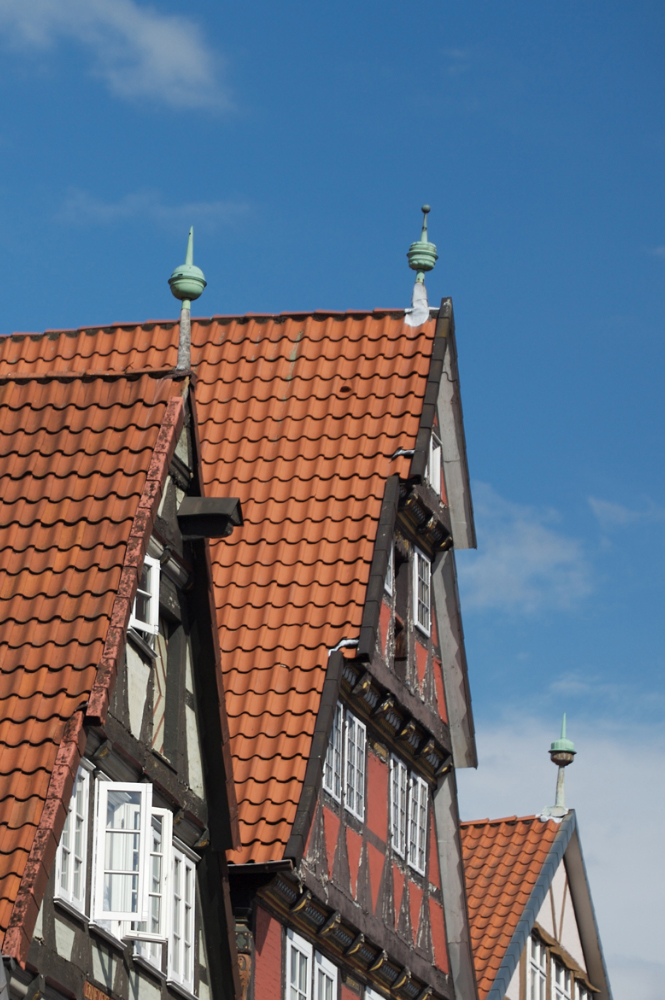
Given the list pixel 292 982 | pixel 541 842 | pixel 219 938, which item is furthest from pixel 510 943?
pixel 219 938

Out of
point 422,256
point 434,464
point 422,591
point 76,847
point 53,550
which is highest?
point 422,256

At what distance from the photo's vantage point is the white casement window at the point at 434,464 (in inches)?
856

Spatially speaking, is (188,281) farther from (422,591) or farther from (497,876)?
(497,876)

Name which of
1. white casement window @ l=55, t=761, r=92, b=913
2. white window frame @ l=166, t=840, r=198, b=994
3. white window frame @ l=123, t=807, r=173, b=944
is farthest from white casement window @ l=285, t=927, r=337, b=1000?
white casement window @ l=55, t=761, r=92, b=913

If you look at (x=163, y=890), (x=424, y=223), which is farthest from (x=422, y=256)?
(x=163, y=890)

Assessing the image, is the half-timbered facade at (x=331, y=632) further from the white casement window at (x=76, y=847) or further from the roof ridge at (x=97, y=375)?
the white casement window at (x=76, y=847)

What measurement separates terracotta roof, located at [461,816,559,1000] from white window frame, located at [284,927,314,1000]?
5.95 metres

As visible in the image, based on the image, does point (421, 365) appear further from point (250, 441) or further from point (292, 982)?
point (292, 982)

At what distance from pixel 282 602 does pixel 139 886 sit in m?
5.83

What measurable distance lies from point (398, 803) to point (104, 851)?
7357mm

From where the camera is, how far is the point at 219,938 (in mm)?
15773

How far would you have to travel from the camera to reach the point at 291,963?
18.0m

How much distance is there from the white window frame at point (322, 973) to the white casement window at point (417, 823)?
2.22 metres

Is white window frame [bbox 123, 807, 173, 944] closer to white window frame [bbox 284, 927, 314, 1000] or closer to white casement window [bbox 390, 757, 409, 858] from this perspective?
white window frame [bbox 284, 927, 314, 1000]
